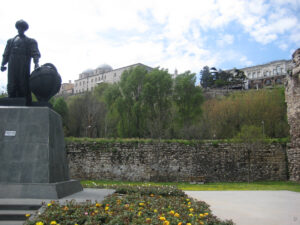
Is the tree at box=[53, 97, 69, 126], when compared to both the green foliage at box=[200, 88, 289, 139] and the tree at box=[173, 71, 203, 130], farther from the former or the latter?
the green foliage at box=[200, 88, 289, 139]

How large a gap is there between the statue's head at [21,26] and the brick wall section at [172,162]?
40.3 ft

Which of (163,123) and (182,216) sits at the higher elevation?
(163,123)

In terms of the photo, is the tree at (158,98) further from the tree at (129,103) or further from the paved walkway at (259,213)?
the paved walkway at (259,213)

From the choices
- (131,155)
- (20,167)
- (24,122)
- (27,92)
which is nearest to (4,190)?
(20,167)

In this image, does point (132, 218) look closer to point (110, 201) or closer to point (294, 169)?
point (110, 201)

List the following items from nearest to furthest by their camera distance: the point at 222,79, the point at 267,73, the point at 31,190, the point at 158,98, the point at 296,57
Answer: the point at 31,190, the point at 296,57, the point at 158,98, the point at 222,79, the point at 267,73

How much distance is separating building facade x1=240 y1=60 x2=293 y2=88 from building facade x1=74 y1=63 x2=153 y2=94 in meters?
27.0

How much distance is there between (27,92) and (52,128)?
53.3 inches

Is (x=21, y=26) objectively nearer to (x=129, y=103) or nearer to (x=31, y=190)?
(x=31, y=190)

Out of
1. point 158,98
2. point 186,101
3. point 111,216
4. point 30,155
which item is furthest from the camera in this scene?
point 186,101

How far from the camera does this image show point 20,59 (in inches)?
271

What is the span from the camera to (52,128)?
6.36m

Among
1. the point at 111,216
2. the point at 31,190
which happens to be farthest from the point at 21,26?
the point at 111,216

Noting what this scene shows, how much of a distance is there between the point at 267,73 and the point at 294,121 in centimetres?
6367
